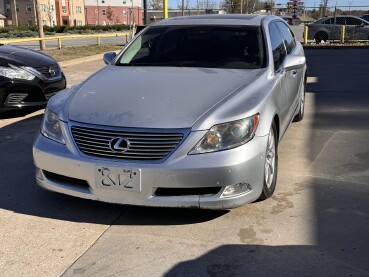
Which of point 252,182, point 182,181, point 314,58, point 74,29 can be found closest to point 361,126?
point 252,182

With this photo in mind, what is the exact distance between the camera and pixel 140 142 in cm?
335

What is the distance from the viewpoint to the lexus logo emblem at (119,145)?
337 centimetres

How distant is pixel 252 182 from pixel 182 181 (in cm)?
56

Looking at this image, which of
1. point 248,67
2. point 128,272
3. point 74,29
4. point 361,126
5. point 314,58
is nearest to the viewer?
point 128,272

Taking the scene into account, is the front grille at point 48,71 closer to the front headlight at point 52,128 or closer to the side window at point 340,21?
the front headlight at point 52,128

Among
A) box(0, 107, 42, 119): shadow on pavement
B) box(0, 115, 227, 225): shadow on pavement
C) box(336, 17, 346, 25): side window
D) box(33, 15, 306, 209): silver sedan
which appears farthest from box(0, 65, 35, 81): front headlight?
box(336, 17, 346, 25): side window

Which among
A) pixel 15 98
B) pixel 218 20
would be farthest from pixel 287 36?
pixel 15 98

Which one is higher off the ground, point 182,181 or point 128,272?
point 182,181

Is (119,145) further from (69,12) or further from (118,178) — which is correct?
(69,12)

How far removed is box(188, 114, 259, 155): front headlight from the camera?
334 cm

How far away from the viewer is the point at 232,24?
5.07 metres

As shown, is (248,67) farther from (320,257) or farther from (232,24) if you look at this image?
(320,257)

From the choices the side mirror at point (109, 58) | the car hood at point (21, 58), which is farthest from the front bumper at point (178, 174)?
the car hood at point (21, 58)

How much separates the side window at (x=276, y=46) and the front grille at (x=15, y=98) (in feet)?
12.5
